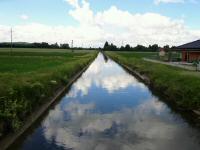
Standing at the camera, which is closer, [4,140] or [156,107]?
[4,140]

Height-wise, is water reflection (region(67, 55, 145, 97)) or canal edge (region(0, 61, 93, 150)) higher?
water reflection (region(67, 55, 145, 97))

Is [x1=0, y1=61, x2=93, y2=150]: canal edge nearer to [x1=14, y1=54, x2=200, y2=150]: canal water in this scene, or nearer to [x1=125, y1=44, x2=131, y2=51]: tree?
[x1=14, y1=54, x2=200, y2=150]: canal water

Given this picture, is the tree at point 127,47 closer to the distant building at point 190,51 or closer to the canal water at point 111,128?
the distant building at point 190,51

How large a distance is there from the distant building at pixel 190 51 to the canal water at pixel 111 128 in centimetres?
2825

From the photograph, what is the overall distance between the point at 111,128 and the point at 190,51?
1439 inches

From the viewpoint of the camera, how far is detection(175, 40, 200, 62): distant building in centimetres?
4462

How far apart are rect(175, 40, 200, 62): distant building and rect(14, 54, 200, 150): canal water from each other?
28.2 m

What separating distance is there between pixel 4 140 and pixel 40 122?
3484 millimetres

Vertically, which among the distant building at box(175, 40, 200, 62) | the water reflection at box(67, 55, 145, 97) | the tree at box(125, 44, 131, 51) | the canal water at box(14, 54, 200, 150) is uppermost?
the tree at box(125, 44, 131, 51)

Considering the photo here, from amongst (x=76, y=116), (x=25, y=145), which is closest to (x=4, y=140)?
(x=25, y=145)

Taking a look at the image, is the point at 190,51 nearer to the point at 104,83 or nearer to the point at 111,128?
the point at 104,83

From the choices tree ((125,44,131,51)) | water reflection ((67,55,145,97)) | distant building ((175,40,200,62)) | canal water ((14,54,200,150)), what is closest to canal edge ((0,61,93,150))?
canal water ((14,54,200,150))

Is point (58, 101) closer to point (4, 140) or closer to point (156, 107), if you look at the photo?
point (156, 107)

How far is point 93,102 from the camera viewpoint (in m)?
17.7
